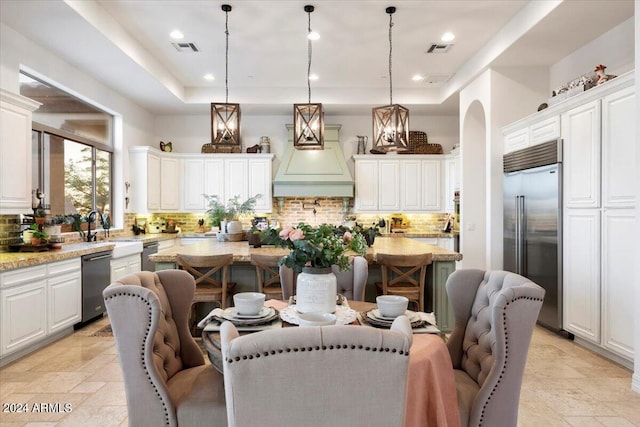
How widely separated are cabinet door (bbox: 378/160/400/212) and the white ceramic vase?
577 cm

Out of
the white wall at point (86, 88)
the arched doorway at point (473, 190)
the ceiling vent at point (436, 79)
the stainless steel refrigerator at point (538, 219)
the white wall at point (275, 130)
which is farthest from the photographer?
→ the white wall at point (275, 130)

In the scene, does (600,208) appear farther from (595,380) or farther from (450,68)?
(450,68)

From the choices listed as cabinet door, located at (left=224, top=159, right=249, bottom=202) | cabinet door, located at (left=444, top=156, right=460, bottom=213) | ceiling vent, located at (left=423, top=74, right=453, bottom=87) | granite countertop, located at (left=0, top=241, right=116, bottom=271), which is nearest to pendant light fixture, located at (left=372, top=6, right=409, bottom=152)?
ceiling vent, located at (left=423, top=74, right=453, bottom=87)

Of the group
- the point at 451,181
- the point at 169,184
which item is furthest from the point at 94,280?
the point at 451,181

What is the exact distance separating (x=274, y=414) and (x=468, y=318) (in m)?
1.44

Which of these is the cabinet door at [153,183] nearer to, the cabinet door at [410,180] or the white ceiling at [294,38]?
the white ceiling at [294,38]

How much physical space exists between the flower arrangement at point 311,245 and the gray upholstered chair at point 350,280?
2.79 feet

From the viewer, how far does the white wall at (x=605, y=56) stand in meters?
4.02

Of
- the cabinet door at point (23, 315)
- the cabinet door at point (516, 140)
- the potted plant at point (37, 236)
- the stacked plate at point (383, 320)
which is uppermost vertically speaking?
the cabinet door at point (516, 140)

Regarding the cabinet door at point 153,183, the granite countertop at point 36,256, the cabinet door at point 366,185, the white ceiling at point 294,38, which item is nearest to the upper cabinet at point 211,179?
the cabinet door at point 153,183

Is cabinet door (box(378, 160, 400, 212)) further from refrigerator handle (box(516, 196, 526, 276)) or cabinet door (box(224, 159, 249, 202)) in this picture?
refrigerator handle (box(516, 196, 526, 276))

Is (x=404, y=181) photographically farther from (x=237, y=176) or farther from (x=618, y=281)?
(x=618, y=281)

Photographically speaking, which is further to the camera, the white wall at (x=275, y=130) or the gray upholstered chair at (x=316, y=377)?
the white wall at (x=275, y=130)

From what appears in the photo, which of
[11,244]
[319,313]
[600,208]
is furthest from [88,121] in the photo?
[600,208]
